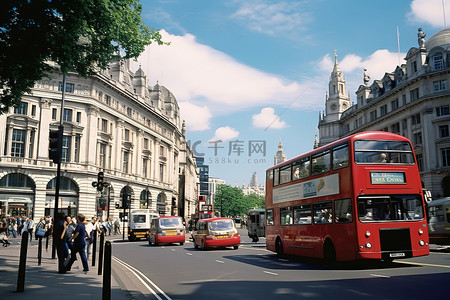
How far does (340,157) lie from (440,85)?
39.3 metres

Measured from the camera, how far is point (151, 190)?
213ft

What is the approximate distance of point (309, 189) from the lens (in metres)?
15.2

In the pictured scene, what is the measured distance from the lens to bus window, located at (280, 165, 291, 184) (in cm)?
1720

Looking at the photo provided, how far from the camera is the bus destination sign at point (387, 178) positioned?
12.6 metres

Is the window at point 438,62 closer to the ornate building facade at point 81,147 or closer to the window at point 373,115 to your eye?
the window at point 373,115

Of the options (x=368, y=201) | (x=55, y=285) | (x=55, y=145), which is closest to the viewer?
(x=55, y=285)

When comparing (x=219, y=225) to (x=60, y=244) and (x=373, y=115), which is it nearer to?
(x=60, y=244)

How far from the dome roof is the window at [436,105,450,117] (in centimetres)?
904

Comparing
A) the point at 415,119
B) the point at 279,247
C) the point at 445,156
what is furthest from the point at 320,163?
the point at 415,119

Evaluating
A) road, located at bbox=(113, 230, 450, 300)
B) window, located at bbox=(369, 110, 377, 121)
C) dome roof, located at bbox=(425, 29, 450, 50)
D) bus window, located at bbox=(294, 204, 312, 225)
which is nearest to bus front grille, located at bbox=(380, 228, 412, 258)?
road, located at bbox=(113, 230, 450, 300)

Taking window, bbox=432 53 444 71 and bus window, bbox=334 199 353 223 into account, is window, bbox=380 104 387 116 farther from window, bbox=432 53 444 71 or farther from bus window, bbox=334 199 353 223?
bus window, bbox=334 199 353 223

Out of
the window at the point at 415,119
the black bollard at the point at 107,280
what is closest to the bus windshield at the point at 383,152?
the black bollard at the point at 107,280

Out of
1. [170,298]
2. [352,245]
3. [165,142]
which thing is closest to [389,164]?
[352,245]

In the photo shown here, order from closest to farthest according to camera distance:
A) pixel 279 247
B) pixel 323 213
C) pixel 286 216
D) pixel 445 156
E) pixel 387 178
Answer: pixel 387 178, pixel 323 213, pixel 286 216, pixel 279 247, pixel 445 156
